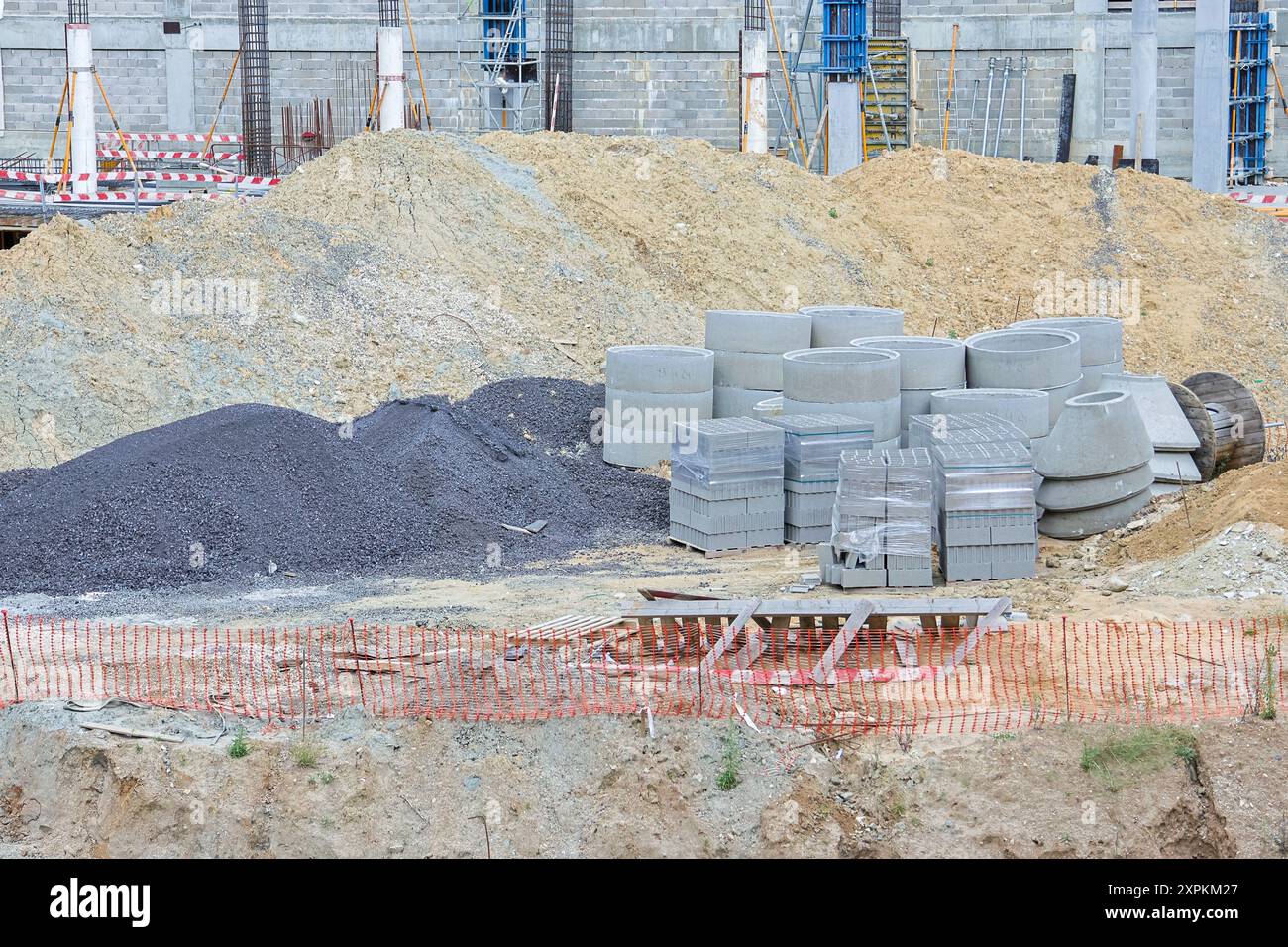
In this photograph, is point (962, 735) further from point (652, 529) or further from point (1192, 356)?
point (1192, 356)

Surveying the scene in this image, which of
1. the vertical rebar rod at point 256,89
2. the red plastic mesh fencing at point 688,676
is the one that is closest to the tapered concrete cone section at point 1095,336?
the red plastic mesh fencing at point 688,676

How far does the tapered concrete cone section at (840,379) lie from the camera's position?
1477 cm

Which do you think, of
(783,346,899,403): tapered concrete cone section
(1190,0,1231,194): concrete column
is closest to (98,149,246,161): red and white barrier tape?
(1190,0,1231,194): concrete column

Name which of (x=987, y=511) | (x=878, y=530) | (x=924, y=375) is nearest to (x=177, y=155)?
(x=924, y=375)

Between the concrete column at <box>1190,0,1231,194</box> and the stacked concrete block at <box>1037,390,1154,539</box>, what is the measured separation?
15.4m

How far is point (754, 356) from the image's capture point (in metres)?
16.6

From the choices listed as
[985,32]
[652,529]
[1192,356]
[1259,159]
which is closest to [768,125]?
[985,32]

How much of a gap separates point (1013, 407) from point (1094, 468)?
1.12 meters

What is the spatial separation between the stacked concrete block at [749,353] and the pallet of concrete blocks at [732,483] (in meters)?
2.12

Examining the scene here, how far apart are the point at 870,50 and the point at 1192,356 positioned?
1029 cm

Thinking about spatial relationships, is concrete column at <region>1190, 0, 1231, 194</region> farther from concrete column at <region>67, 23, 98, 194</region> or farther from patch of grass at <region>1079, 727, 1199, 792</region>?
patch of grass at <region>1079, 727, 1199, 792</region>

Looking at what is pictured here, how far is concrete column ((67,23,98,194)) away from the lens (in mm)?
25062

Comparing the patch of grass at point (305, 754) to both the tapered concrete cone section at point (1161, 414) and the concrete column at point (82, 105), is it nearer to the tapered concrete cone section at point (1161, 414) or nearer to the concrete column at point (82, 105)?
the tapered concrete cone section at point (1161, 414)
